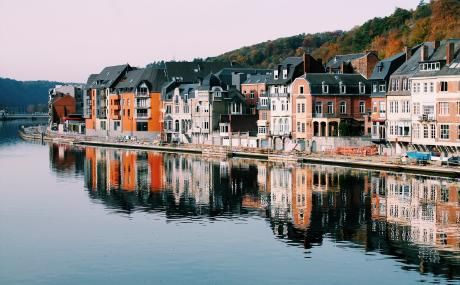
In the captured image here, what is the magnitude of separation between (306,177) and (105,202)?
17.3 metres

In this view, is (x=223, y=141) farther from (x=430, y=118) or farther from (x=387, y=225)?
(x=387, y=225)

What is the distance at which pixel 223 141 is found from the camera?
315 ft

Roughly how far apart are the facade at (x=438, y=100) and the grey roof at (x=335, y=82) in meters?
13.5

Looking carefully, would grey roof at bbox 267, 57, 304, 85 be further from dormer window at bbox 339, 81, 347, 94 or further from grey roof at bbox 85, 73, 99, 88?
grey roof at bbox 85, 73, 99, 88

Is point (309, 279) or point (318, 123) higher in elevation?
point (318, 123)

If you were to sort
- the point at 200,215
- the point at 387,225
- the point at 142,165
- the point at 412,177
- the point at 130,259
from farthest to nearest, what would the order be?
the point at 142,165 → the point at 412,177 → the point at 200,215 → the point at 387,225 → the point at 130,259

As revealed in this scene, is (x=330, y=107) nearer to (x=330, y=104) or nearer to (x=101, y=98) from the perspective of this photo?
(x=330, y=104)

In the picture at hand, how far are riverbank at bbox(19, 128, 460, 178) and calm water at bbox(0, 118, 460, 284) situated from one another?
185 cm

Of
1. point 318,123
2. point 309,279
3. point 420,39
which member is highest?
point 420,39

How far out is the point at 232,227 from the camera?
144 ft

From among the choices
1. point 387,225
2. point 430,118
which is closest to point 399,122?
point 430,118

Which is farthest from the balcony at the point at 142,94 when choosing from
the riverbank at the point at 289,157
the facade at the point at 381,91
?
the facade at the point at 381,91

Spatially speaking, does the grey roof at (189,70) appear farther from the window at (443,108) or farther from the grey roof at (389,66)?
the window at (443,108)

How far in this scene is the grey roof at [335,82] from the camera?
82900 mm
